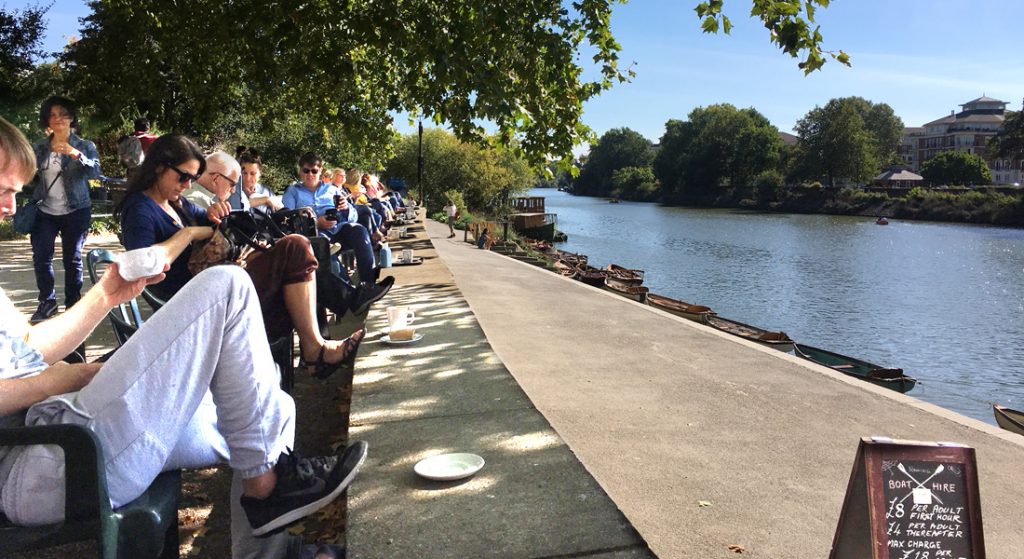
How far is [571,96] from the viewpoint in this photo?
997 cm

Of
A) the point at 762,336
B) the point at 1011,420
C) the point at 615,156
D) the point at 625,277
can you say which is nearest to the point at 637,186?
the point at 615,156

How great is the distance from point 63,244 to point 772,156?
105m

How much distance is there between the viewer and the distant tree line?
93062 mm

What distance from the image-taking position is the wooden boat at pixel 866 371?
13492 millimetres

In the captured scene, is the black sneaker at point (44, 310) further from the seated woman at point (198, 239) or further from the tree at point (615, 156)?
the tree at point (615, 156)

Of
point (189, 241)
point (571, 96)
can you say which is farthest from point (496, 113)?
point (189, 241)

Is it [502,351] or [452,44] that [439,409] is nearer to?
[502,351]

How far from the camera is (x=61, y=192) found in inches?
242

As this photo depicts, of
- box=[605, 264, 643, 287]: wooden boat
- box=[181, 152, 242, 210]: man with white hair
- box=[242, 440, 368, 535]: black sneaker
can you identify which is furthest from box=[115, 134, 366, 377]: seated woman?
box=[605, 264, 643, 287]: wooden boat

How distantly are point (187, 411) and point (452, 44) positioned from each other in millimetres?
7231

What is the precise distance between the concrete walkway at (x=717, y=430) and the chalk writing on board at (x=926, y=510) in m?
0.74

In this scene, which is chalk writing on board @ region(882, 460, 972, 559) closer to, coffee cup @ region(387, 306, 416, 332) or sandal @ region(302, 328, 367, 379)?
sandal @ region(302, 328, 367, 379)

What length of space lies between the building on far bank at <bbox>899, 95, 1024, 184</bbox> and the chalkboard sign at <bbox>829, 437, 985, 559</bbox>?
132490 millimetres

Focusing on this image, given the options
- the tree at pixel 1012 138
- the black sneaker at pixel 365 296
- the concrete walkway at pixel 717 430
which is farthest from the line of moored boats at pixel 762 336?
the tree at pixel 1012 138
